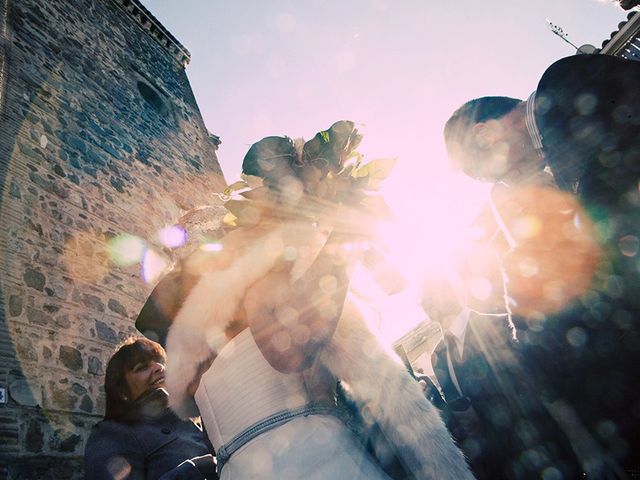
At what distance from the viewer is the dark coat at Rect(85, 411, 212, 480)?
1775 mm

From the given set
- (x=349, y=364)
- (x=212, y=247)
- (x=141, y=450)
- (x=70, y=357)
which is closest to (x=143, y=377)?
(x=141, y=450)

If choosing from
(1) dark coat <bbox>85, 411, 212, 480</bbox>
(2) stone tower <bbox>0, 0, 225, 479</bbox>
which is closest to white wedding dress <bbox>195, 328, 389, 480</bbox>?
(1) dark coat <bbox>85, 411, 212, 480</bbox>

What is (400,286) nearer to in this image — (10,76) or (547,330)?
(547,330)

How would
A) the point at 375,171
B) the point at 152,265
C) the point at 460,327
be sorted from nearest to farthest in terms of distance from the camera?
1. the point at 375,171
2. the point at 460,327
3. the point at 152,265

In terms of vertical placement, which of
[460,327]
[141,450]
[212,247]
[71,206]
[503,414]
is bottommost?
[503,414]

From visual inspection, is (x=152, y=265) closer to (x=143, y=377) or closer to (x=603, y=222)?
(x=143, y=377)

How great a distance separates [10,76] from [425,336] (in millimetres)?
8667

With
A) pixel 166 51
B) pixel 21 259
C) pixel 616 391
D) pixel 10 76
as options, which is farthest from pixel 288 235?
pixel 166 51

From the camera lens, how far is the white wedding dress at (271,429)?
980mm

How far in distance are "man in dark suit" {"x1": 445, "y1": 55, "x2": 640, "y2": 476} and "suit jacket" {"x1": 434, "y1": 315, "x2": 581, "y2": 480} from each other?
0.33 ft

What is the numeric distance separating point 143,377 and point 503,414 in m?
2.10

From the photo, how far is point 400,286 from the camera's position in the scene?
1.46m

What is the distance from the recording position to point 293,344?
3.64 feet

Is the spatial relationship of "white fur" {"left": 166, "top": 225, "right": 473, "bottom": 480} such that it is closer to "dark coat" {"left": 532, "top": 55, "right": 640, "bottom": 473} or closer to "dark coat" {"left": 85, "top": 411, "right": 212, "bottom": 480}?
"dark coat" {"left": 85, "top": 411, "right": 212, "bottom": 480}
